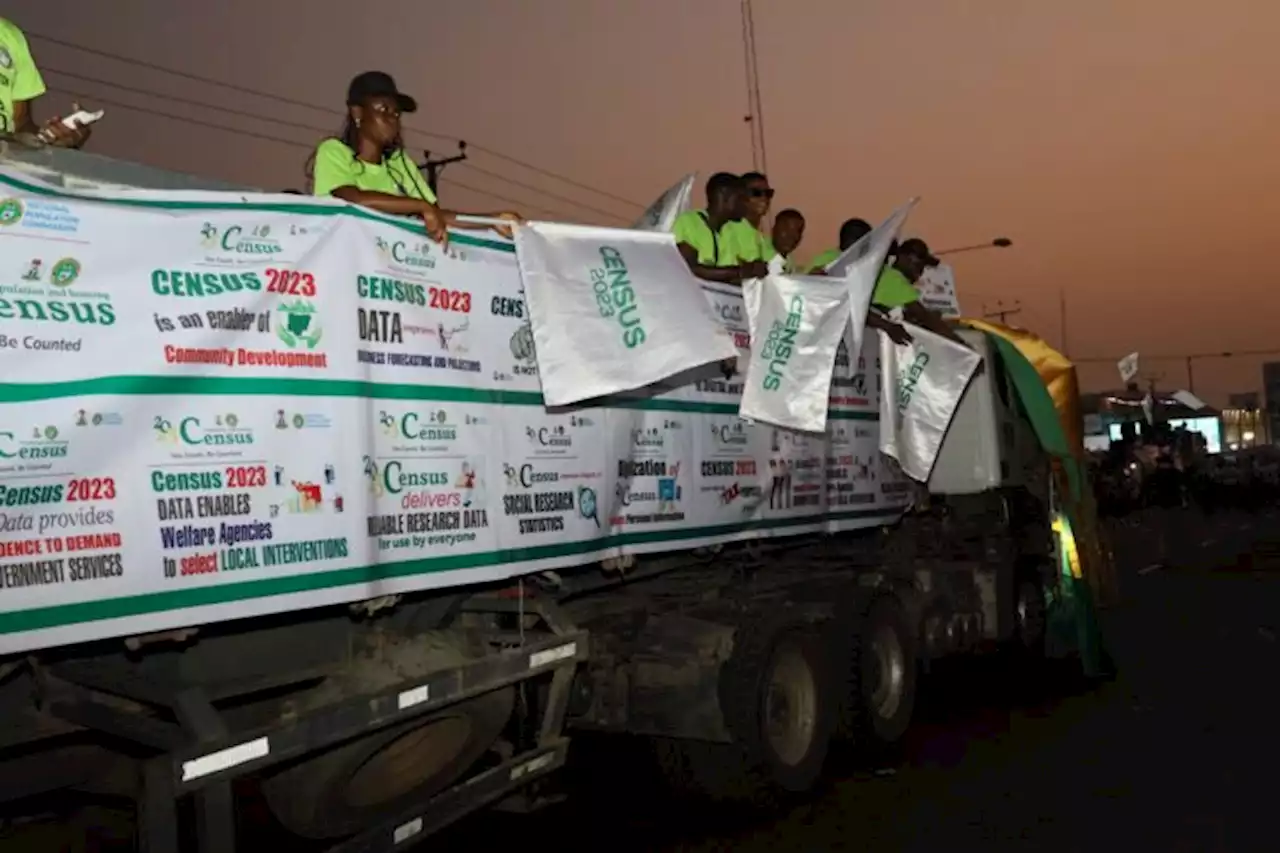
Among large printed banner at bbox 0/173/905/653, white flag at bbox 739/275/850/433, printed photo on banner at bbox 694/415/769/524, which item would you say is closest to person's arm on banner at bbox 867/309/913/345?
white flag at bbox 739/275/850/433

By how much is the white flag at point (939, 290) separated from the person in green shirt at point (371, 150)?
758cm

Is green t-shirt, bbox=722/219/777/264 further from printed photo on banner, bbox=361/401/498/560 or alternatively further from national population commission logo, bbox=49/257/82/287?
national population commission logo, bbox=49/257/82/287

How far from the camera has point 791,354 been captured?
24.3ft

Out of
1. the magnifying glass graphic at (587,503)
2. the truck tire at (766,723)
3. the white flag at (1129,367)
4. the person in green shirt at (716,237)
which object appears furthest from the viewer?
the white flag at (1129,367)


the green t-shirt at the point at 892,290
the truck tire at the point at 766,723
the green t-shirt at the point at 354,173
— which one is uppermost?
the green t-shirt at the point at 354,173

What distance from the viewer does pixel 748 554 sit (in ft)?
25.6

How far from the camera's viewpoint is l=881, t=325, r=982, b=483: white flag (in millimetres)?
9125

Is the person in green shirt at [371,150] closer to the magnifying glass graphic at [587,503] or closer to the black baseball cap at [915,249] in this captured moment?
the magnifying glass graphic at [587,503]

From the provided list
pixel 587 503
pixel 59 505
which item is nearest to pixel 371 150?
pixel 587 503

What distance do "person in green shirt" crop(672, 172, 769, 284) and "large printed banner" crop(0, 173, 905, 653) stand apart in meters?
1.39

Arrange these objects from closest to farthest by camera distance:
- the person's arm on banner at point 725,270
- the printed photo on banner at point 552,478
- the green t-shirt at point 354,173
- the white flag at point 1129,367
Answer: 1. the printed photo on banner at point 552,478
2. the green t-shirt at point 354,173
3. the person's arm on banner at point 725,270
4. the white flag at point 1129,367

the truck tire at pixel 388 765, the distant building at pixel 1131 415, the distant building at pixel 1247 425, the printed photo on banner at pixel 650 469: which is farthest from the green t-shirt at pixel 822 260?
the distant building at pixel 1247 425

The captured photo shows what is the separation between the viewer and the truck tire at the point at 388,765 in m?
4.95

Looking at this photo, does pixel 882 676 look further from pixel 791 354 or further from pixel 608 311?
pixel 608 311
